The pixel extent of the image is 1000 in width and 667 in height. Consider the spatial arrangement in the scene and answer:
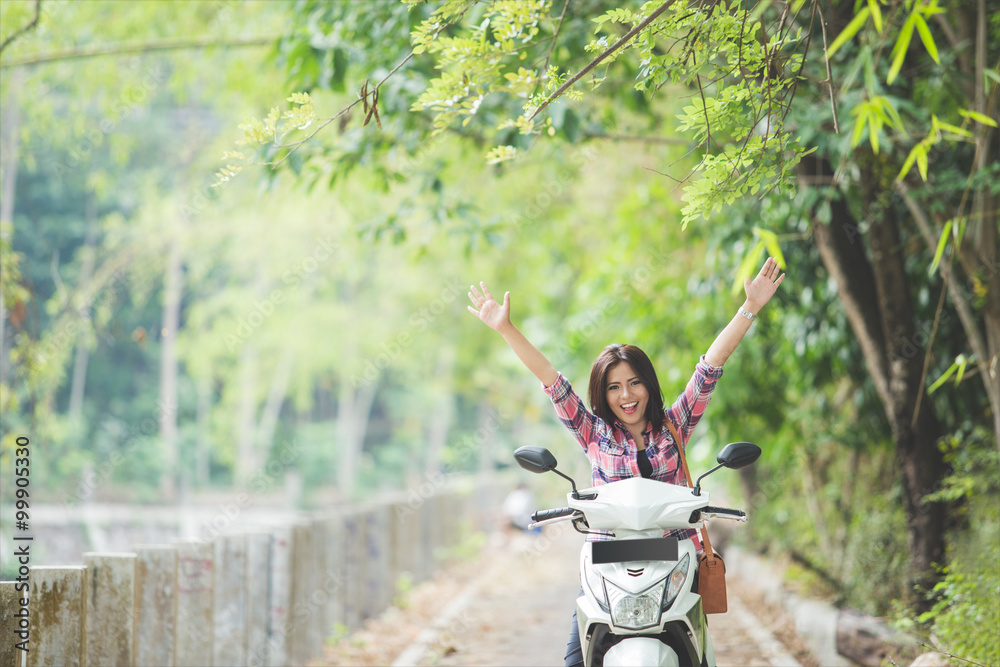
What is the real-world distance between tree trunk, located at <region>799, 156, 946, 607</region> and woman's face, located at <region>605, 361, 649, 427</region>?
2920 mm

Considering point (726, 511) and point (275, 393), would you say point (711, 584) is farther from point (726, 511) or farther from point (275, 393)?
point (275, 393)

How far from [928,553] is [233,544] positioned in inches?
169

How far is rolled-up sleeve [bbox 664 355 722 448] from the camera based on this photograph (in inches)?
127

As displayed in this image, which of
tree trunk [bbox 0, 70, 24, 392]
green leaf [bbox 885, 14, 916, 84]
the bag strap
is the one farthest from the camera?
tree trunk [bbox 0, 70, 24, 392]

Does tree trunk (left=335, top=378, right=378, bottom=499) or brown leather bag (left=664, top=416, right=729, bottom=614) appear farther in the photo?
tree trunk (left=335, top=378, right=378, bottom=499)

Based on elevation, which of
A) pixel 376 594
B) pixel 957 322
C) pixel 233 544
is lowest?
pixel 376 594

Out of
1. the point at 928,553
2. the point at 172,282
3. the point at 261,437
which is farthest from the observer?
the point at 261,437

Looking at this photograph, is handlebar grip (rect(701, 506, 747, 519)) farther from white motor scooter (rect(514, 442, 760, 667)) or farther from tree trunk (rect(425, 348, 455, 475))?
tree trunk (rect(425, 348, 455, 475))

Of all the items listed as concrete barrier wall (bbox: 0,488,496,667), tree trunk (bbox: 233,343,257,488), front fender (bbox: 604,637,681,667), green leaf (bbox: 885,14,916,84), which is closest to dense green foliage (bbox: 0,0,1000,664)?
green leaf (bbox: 885,14,916,84)

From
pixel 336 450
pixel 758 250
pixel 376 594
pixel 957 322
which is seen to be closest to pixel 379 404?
pixel 336 450

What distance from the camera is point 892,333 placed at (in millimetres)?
5477

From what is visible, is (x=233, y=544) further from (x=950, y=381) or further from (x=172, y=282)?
(x=172, y=282)

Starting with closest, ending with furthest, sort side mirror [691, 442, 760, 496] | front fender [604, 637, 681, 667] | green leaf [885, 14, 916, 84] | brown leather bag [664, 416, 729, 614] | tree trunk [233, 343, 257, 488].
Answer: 1. green leaf [885, 14, 916, 84]
2. front fender [604, 637, 681, 667]
3. side mirror [691, 442, 760, 496]
4. brown leather bag [664, 416, 729, 614]
5. tree trunk [233, 343, 257, 488]

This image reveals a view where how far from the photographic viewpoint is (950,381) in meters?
5.80
